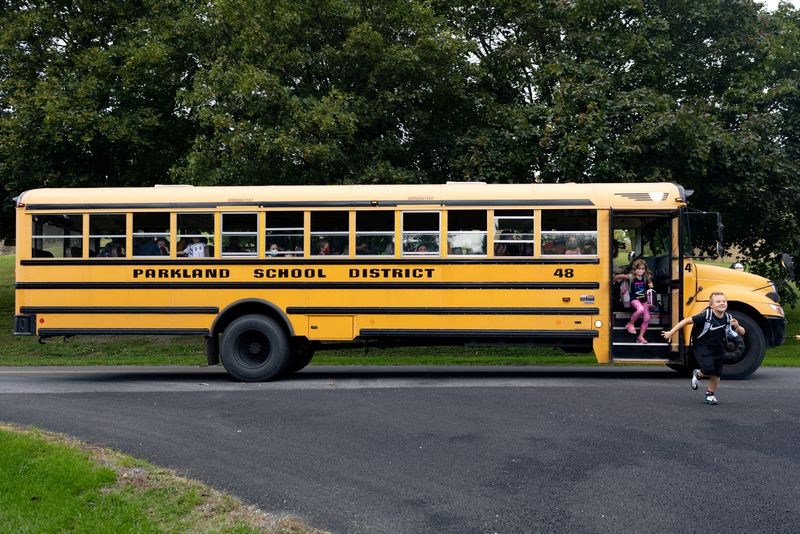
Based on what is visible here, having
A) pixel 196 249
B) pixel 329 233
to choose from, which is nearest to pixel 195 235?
pixel 196 249

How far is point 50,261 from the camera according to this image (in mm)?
10523

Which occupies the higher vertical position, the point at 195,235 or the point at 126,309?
the point at 195,235

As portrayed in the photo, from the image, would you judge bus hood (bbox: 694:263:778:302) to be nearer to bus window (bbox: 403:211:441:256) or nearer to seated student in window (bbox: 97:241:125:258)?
bus window (bbox: 403:211:441:256)

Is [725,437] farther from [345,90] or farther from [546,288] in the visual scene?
[345,90]

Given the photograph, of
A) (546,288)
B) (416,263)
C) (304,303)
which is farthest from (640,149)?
(304,303)

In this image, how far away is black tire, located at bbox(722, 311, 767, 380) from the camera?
401 inches

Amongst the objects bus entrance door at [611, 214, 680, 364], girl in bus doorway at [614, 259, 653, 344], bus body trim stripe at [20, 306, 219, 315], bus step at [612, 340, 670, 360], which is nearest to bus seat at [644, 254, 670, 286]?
bus entrance door at [611, 214, 680, 364]

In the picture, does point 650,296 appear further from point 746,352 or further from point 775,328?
point 775,328

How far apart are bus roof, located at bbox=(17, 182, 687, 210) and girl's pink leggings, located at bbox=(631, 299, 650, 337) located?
1348mm

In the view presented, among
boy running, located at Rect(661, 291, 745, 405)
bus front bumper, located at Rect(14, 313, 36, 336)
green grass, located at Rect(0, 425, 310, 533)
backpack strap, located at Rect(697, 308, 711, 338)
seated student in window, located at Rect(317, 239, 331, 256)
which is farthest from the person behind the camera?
bus front bumper, located at Rect(14, 313, 36, 336)

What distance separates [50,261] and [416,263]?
530 cm

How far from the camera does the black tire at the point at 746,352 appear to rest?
10180mm

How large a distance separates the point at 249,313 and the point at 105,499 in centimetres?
577

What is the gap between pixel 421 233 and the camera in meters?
10.2
